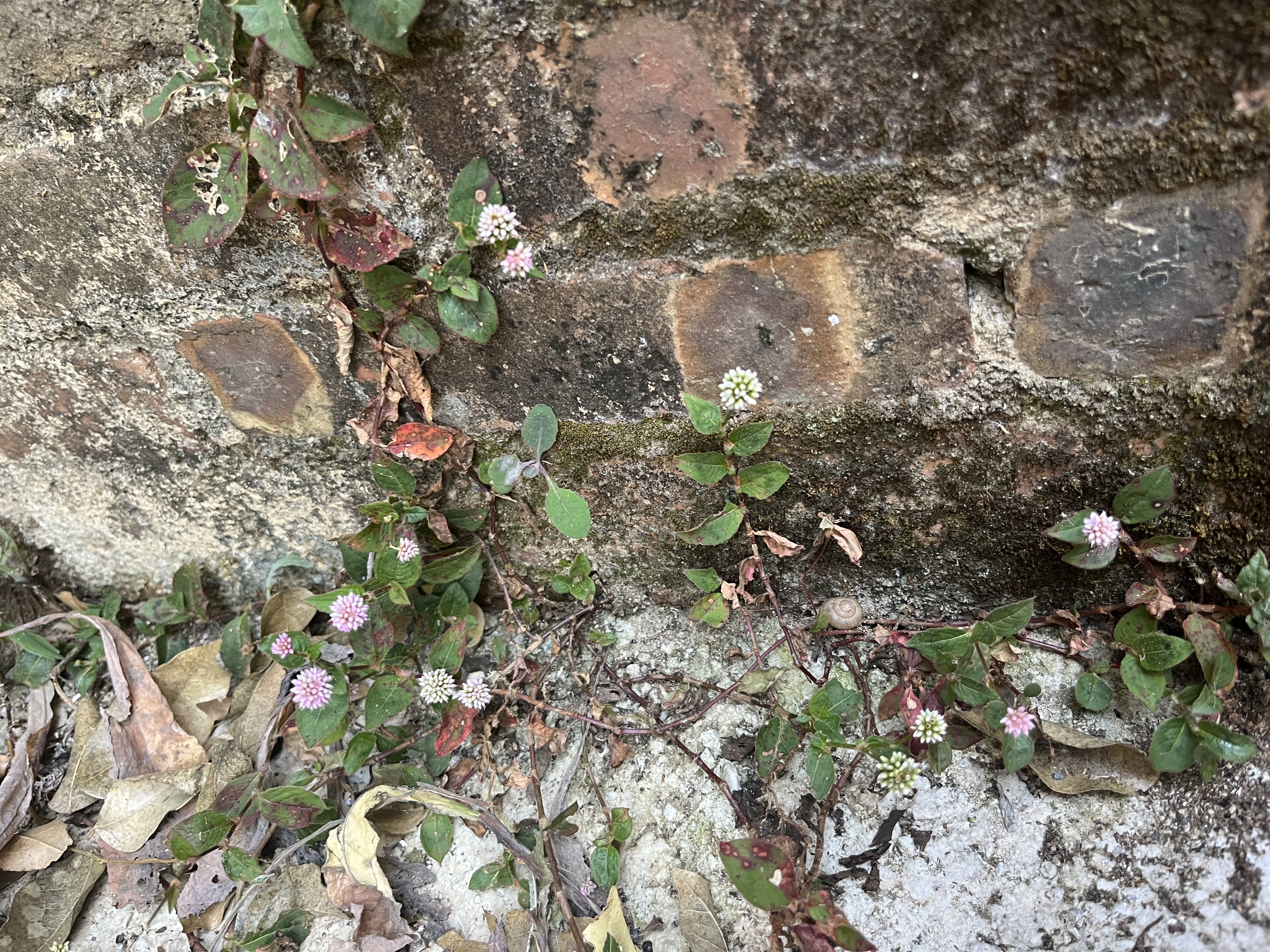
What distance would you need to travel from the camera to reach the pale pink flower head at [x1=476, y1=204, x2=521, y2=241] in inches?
39.8

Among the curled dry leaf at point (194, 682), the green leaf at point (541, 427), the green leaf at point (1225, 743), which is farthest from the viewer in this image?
the curled dry leaf at point (194, 682)

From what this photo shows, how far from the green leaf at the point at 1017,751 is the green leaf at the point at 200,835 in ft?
3.91

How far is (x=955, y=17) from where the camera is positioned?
81 cm

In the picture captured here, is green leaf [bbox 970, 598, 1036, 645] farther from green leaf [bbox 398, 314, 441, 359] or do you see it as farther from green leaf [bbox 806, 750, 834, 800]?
green leaf [bbox 398, 314, 441, 359]

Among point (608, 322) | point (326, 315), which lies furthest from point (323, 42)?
point (608, 322)

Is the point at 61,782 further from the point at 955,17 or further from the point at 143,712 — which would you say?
the point at 955,17

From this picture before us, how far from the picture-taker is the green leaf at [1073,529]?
3.40ft

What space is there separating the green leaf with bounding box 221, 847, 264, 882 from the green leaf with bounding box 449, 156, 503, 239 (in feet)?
3.28

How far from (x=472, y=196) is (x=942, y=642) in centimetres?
89

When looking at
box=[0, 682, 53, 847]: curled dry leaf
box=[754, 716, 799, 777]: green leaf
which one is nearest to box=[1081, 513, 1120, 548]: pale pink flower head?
box=[754, 716, 799, 777]: green leaf

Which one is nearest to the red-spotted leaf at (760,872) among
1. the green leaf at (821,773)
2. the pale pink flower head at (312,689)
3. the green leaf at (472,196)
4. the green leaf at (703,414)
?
the green leaf at (821,773)

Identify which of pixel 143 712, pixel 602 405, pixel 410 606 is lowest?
pixel 143 712

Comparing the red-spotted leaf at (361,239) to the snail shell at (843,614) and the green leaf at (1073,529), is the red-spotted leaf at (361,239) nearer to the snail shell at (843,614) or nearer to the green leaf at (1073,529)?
the snail shell at (843,614)

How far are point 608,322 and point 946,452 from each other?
1.64 feet
